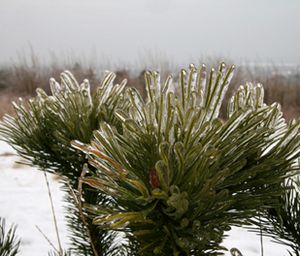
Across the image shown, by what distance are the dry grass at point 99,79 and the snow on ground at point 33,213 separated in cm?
207

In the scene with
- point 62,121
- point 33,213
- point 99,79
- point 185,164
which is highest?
point 99,79

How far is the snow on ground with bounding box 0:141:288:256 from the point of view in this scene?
7.26ft

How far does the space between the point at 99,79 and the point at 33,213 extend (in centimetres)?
720

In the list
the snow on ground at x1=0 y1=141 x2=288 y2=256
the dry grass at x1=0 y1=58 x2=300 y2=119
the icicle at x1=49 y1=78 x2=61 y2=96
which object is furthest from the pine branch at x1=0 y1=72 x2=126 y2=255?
the dry grass at x1=0 y1=58 x2=300 y2=119

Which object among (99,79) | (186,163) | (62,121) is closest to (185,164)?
(186,163)

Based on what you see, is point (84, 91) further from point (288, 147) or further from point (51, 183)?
point (51, 183)

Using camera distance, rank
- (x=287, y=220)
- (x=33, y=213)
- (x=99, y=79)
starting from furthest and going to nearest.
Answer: (x=99, y=79)
(x=33, y=213)
(x=287, y=220)

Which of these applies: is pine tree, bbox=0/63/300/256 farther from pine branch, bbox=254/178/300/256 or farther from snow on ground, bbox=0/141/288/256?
snow on ground, bbox=0/141/288/256

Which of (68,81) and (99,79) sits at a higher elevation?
(99,79)

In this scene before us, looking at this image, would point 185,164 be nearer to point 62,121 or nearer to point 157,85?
point 157,85

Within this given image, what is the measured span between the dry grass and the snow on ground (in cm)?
207

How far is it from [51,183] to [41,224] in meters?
0.98

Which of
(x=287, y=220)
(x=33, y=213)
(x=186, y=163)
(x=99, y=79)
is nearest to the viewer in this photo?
(x=186, y=163)

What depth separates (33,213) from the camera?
281 centimetres
